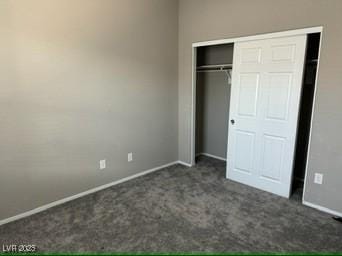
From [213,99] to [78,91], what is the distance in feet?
8.21

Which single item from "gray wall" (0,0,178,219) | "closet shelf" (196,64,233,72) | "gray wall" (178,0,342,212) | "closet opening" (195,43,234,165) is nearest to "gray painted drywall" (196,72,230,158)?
"closet opening" (195,43,234,165)

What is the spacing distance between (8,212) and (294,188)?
3558 millimetres

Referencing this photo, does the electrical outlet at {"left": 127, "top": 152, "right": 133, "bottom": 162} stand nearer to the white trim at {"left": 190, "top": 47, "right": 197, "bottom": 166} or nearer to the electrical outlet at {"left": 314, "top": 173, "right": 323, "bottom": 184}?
the white trim at {"left": 190, "top": 47, "right": 197, "bottom": 166}

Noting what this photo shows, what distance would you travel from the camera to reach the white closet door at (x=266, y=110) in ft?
9.09

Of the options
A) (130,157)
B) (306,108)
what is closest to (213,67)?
(306,108)

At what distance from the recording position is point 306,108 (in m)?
3.33

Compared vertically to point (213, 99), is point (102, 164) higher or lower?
lower

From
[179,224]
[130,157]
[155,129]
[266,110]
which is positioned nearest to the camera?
[179,224]

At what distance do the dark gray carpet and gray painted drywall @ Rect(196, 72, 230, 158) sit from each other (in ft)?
4.37

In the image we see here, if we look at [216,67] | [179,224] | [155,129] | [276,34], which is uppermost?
[276,34]

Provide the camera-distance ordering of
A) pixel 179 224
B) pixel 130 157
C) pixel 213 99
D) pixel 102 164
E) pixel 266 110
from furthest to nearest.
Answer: pixel 213 99, pixel 130 157, pixel 102 164, pixel 266 110, pixel 179 224

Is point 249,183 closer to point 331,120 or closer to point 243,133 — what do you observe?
point 243,133

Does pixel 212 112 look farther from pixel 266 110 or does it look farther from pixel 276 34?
pixel 276 34

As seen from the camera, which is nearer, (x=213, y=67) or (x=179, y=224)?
(x=179, y=224)
